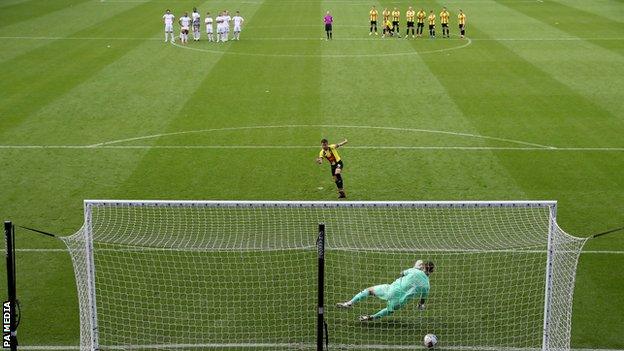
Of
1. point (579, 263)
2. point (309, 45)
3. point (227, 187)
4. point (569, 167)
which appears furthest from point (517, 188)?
point (309, 45)

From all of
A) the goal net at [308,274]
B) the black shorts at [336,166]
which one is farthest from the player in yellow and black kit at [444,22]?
the goal net at [308,274]

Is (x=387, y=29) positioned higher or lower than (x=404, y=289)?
lower

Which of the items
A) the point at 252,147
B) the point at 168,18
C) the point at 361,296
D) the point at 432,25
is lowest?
the point at 432,25

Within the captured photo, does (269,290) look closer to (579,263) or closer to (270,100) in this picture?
(579,263)

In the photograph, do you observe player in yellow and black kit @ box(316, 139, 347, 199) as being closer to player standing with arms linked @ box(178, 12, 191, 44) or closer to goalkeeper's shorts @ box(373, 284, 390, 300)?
goalkeeper's shorts @ box(373, 284, 390, 300)

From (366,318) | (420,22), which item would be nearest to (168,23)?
(420,22)

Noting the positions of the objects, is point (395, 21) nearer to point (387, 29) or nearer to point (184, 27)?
point (387, 29)

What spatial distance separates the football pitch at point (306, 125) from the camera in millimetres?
19438

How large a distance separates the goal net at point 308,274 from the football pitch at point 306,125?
2.13 feet

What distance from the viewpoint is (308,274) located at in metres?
16.5

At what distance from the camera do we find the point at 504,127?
2723 centimetres

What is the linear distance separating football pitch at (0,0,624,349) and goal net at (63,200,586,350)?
65 centimetres

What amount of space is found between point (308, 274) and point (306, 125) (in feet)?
38.4

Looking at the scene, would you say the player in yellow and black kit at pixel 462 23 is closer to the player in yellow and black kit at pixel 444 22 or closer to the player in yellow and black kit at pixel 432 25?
the player in yellow and black kit at pixel 444 22
